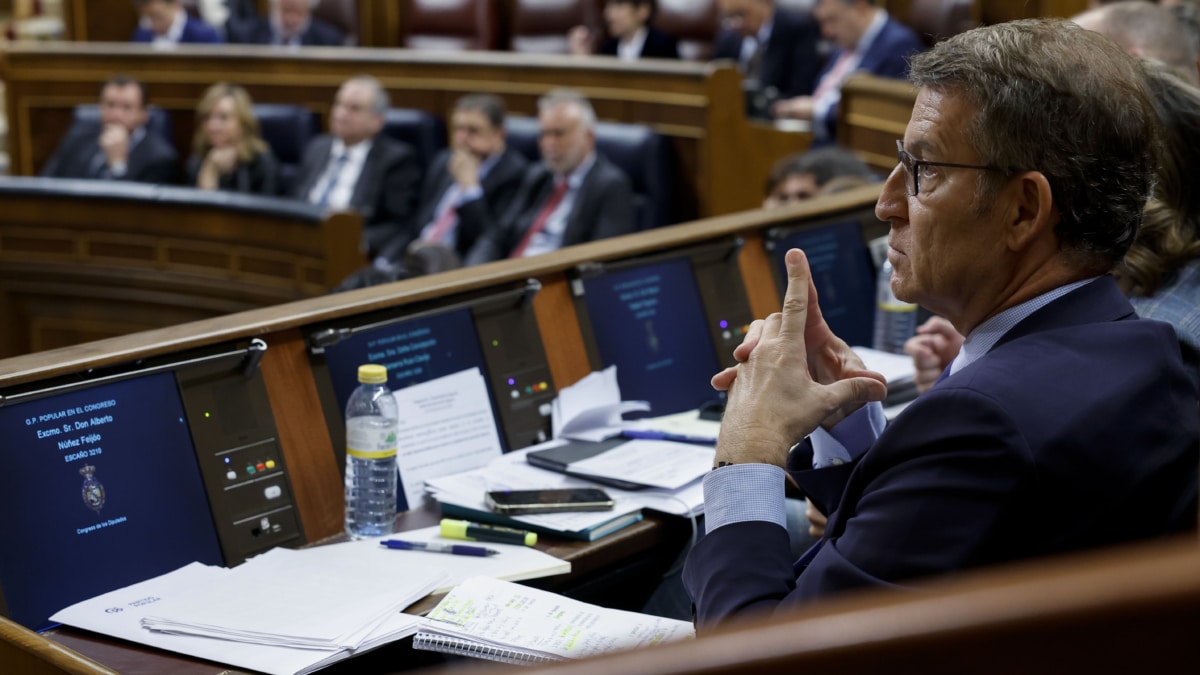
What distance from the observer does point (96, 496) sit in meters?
1.65

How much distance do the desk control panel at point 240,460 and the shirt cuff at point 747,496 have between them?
0.74 metres

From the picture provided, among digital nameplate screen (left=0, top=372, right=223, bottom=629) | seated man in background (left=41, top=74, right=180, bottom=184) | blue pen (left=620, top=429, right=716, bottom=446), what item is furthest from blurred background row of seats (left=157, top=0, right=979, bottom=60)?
digital nameplate screen (left=0, top=372, right=223, bottom=629)

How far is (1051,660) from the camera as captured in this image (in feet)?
1.21

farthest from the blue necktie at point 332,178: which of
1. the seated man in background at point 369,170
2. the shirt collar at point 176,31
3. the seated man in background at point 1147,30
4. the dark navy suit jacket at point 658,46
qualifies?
the seated man in background at point 1147,30

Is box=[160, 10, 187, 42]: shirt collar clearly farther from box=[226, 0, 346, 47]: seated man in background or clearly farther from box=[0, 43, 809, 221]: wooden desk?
box=[0, 43, 809, 221]: wooden desk

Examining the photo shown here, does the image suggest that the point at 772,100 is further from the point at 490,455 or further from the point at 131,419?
the point at 131,419

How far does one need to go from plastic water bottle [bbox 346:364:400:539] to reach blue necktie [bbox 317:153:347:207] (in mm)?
4037

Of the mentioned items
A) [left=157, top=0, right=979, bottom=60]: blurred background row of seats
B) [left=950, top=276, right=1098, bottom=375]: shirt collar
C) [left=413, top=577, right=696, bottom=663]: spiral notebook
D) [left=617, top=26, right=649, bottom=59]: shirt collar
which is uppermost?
[left=157, top=0, right=979, bottom=60]: blurred background row of seats

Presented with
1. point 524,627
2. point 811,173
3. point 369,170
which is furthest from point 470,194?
A: point 524,627

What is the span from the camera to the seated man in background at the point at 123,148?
6133mm

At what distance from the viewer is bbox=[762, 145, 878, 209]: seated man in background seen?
10.9 feet

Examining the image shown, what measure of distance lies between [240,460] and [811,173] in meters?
1.95

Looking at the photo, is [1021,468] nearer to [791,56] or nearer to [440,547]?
[440,547]

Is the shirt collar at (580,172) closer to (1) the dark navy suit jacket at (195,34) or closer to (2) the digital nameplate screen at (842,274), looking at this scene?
(2) the digital nameplate screen at (842,274)
